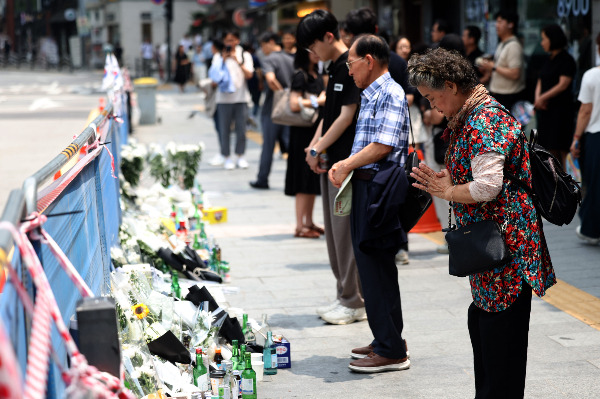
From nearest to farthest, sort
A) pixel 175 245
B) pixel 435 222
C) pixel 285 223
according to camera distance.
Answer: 1. pixel 175 245
2. pixel 435 222
3. pixel 285 223

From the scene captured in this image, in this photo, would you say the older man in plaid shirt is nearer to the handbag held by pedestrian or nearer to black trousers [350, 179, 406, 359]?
black trousers [350, 179, 406, 359]

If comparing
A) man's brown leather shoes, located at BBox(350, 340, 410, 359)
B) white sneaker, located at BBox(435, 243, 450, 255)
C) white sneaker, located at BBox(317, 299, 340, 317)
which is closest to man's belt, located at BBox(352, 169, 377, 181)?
man's brown leather shoes, located at BBox(350, 340, 410, 359)

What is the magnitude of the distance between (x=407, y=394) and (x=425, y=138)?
13.2ft

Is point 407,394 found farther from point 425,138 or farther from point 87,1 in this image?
point 87,1

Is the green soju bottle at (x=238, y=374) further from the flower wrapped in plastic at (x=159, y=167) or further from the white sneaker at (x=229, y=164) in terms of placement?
the white sneaker at (x=229, y=164)

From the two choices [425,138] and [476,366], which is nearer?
[476,366]

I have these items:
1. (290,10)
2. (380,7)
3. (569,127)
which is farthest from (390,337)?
(290,10)

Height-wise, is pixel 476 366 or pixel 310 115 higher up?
pixel 310 115

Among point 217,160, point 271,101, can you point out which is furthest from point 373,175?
point 217,160

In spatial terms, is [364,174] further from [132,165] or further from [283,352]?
[132,165]

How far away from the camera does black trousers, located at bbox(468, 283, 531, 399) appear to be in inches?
136

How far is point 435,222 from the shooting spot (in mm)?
8766

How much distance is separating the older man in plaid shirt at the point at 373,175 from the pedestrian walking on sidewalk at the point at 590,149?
10.2 feet

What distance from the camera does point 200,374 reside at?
4.30 meters
